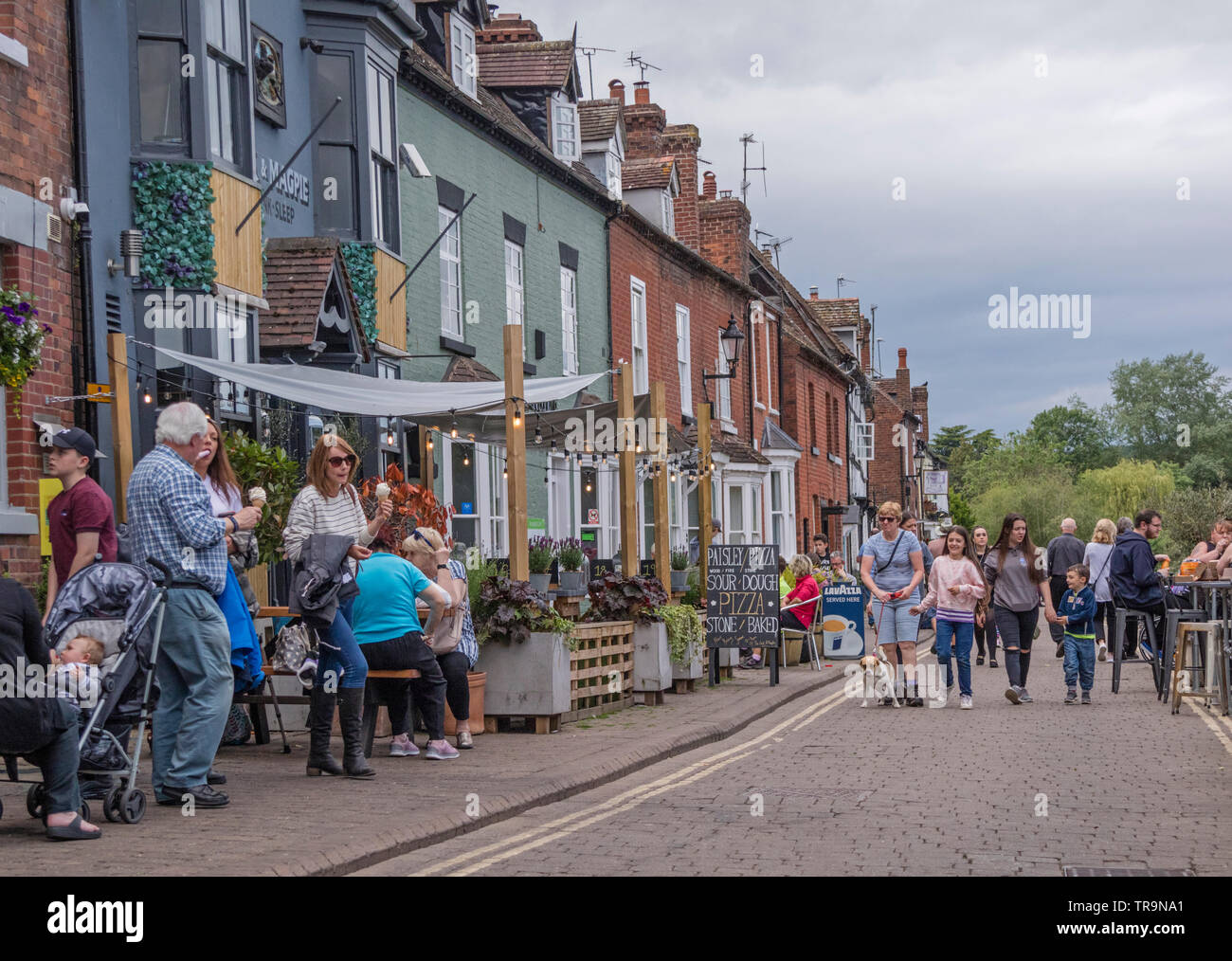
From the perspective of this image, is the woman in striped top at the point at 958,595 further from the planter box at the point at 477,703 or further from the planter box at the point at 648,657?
the planter box at the point at 477,703

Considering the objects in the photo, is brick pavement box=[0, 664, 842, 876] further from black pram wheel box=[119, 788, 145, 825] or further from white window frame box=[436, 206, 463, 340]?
white window frame box=[436, 206, 463, 340]

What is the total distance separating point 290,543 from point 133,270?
160 inches

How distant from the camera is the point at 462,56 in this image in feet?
70.6

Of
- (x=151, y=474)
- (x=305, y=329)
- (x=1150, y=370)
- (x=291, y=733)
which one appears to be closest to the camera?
(x=151, y=474)

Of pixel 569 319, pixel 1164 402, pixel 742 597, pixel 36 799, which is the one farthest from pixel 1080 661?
pixel 1164 402

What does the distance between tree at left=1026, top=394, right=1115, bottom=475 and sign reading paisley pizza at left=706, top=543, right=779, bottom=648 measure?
87.1 m

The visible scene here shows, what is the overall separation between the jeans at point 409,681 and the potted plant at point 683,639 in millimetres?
4862

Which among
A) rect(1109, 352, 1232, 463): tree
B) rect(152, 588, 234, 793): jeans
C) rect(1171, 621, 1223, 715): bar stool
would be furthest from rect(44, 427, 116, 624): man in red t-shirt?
rect(1109, 352, 1232, 463): tree

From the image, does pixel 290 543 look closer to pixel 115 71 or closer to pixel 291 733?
pixel 291 733

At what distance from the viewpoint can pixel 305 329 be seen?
14.5 meters

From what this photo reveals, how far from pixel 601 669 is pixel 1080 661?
4883mm

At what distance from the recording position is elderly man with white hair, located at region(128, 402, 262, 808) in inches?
313

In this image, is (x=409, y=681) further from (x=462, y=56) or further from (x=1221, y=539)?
(x=462, y=56)
